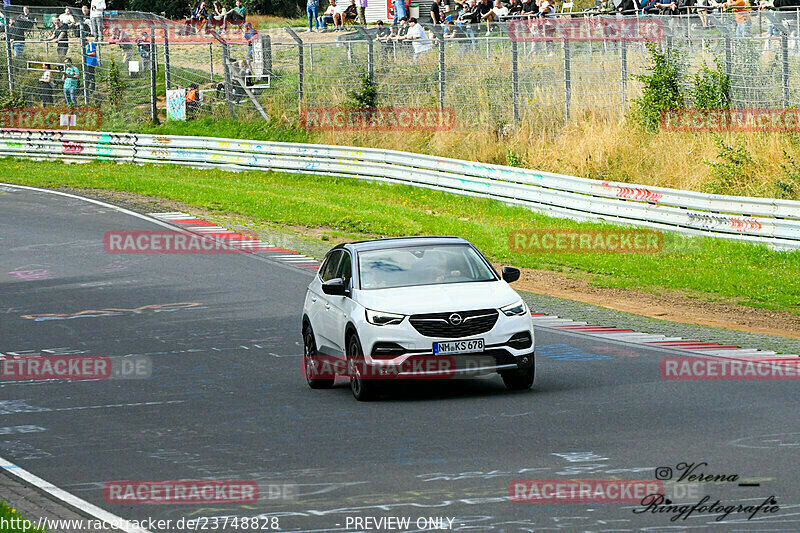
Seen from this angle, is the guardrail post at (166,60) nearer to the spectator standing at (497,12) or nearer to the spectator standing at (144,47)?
the spectator standing at (144,47)

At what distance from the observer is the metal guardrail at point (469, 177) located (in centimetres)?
2278

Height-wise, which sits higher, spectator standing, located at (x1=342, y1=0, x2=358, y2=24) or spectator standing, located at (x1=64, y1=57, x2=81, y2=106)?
spectator standing, located at (x1=342, y1=0, x2=358, y2=24)

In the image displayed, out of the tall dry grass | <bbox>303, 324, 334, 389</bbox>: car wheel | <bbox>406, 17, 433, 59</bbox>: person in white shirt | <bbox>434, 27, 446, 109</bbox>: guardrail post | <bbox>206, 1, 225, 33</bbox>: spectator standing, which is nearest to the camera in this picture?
<bbox>303, 324, 334, 389</bbox>: car wheel

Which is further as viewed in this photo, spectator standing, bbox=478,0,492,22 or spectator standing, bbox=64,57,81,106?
spectator standing, bbox=64,57,81,106

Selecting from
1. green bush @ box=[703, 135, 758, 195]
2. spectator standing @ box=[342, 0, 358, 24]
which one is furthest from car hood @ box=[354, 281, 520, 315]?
spectator standing @ box=[342, 0, 358, 24]

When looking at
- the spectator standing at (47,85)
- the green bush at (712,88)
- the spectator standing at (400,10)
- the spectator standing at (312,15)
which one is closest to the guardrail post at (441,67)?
the spectator standing at (400,10)

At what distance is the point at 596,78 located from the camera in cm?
3170

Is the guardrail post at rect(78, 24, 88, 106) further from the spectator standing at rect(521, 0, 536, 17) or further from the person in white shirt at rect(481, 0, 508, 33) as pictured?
the spectator standing at rect(521, 0, 536, 17)

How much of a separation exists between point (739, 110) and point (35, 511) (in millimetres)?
23234

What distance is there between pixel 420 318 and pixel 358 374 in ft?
2.99

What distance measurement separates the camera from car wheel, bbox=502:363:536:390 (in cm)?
1220

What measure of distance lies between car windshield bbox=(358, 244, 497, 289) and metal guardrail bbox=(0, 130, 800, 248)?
1052cm

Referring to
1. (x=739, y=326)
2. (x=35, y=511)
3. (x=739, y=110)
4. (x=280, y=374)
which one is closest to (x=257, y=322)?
(x=280, y=374)

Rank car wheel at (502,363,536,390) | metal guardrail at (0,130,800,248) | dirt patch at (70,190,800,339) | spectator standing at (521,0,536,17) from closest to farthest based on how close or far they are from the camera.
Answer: car wheel at (502,363,536,390) → dirt patch at (70,190,800,339) → metal guardrail at (0,130,800,248) → spectator standing at (521,0,536,17)
